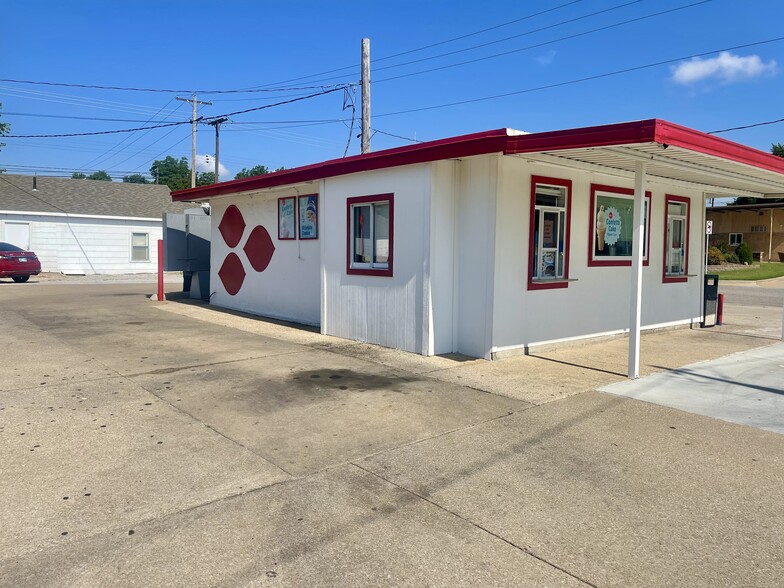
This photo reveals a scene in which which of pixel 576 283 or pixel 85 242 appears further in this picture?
pixel 85 242

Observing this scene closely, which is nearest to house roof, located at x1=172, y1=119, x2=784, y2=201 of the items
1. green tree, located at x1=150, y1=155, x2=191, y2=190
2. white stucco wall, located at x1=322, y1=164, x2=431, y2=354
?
white stucco wall, located at x1=322, y1=164, x2=431, y2=354

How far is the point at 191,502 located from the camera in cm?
407

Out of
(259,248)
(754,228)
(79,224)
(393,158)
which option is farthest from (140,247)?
(754,228)

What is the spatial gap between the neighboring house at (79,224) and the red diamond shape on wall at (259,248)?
715 inches

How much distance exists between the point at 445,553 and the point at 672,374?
588 cm

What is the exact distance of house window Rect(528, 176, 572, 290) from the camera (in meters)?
9.34

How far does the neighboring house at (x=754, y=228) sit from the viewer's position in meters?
45.3

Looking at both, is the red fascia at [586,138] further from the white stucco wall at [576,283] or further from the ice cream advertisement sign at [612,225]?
the ice cream advertisement sign at [612,225]

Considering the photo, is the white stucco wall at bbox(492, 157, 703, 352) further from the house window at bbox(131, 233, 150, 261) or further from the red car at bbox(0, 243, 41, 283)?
the house window at bbox(131, 233, 150, 261)

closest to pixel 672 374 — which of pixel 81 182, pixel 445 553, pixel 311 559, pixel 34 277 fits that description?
pixel 445 553

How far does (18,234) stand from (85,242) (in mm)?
2778

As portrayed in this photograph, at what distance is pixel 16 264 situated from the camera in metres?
24.2

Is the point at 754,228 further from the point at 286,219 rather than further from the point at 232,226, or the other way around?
the point at 286,219

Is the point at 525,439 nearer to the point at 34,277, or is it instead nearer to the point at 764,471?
the point at 764,471
